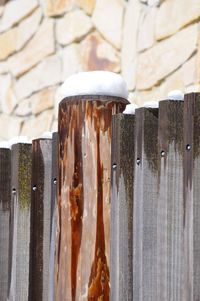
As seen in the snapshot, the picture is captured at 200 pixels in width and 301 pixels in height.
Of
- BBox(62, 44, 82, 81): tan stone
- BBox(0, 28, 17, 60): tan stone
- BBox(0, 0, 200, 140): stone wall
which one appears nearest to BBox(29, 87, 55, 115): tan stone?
BBox(0, 0, 200, 140): stone wall

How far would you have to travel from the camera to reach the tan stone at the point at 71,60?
5.04 m

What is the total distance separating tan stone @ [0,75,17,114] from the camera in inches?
226

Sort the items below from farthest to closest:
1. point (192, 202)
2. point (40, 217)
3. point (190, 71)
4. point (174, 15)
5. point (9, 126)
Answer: point (9, 126) → point (174, 15) → point (190, 71) → point (40, 217) → point (192, 202)

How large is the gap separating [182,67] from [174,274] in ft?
7.23

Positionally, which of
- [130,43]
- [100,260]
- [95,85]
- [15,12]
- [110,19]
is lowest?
[100,260]

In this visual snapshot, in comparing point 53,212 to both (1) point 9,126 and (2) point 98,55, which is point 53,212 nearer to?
(2) point 98,55

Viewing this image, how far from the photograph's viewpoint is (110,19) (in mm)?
4844

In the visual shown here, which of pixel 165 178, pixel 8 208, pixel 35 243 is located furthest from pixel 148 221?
pixel 8 208

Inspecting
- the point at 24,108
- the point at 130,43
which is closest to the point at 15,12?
the point at 24,108

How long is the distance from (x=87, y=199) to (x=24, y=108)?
3.42 metres

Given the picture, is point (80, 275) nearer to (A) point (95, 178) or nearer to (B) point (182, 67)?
(A) point (95, 178)

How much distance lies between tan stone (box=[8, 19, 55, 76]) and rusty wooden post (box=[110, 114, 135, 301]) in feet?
10.6

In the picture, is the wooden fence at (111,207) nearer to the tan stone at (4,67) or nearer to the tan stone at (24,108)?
the tan stone at (24,108)

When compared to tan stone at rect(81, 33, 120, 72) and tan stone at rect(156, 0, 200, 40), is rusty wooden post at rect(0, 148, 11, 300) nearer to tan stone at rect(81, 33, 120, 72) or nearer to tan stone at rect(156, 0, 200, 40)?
tan stone at rect(156, 0, 200, 40)
